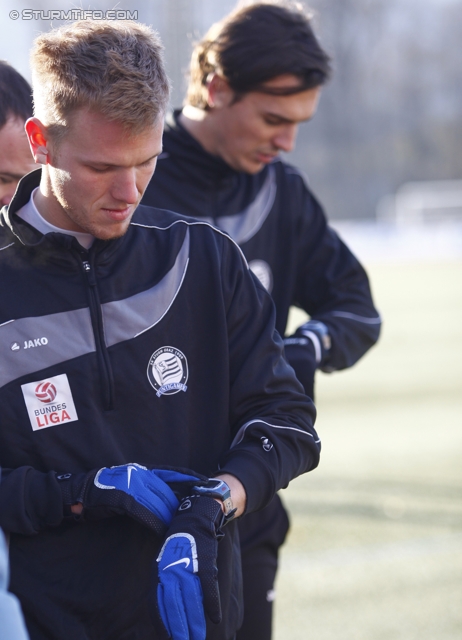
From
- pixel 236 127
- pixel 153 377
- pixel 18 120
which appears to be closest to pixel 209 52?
pixel 236 127

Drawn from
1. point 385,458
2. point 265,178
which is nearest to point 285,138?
point 265,178

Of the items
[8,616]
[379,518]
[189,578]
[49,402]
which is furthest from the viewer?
[379,518]

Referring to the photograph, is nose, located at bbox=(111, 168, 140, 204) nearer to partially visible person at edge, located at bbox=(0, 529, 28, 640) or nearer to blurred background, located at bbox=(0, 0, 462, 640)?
blurred background, located at bbox=(0, 0, 462, 640)

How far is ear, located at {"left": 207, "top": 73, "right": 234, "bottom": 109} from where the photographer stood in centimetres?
288

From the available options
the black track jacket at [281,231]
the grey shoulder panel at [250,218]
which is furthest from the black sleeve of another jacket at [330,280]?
the grey shoulder panel at [250,218]

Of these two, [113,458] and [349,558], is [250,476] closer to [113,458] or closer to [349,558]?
[113,458]

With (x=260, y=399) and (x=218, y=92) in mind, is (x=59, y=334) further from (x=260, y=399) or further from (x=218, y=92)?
(x=218, y=92)

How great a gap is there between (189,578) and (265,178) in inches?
65.0

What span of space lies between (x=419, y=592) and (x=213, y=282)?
2.54m

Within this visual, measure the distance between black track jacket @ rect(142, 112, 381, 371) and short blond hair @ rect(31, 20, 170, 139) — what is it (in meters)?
0.92

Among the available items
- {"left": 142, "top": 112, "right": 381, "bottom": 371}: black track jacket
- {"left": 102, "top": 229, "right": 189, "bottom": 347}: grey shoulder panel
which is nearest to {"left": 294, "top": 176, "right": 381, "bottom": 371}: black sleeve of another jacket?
{"left": 142, "top": 112, "right": 381, "bottom": 371}: black track jacket

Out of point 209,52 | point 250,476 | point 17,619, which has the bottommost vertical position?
point 250,476

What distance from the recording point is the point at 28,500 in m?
1.72

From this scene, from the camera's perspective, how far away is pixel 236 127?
2.83m
